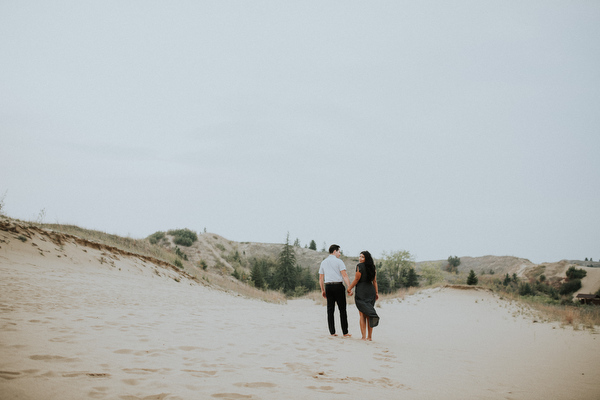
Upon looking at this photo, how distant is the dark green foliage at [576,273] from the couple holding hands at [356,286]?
66.4 meters

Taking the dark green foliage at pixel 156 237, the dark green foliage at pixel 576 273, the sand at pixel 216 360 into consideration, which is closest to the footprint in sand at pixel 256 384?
the sand at pixel 216 360

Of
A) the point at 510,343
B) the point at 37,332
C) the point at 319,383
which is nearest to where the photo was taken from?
the point at 319,383

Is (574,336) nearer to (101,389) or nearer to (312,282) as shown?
(101,389)

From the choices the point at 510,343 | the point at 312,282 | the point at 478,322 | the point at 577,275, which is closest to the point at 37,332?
the point at 510,343

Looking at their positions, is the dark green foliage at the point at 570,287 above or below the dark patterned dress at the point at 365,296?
below

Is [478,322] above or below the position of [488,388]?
below

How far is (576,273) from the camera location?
55.7 m

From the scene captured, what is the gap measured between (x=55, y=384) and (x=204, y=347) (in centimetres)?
236

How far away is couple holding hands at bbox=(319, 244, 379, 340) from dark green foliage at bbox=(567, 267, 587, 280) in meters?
66.4

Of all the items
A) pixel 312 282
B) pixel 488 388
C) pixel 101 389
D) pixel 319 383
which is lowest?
pixel 312 282

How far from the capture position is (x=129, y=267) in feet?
57.0

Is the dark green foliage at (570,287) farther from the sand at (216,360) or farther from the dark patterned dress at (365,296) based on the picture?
the dark patterned dress at (365,296)

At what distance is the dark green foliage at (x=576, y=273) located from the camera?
55094 millimetres

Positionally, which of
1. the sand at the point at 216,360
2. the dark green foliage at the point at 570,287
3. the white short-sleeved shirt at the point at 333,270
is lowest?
the dark green foliage at the point at 570,287
